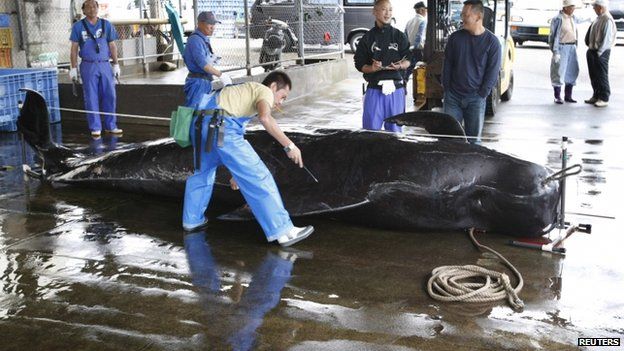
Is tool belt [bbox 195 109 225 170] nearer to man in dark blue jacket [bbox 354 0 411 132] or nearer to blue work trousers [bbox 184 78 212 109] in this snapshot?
man in dark blue jacket [bbox 354 0 411 132]

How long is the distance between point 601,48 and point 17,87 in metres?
10.4

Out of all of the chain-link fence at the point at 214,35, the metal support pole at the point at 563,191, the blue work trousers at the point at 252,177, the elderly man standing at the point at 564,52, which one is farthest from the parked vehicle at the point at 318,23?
the metal support pole at the point at 563,191

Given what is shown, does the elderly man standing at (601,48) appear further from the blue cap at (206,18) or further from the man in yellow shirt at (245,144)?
the man in yellow shirt at (245,144)

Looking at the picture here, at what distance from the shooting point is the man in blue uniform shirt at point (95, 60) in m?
10.8

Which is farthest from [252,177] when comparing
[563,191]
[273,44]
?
[273,44]

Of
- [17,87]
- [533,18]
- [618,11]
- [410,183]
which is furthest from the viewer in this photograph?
[618,11]

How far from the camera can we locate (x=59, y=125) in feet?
40.9

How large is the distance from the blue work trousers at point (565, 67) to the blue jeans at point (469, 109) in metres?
6.96

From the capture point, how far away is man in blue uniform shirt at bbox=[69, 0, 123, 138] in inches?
426

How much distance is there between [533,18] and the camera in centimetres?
2630

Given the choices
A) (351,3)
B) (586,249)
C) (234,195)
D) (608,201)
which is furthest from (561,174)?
(351,3)

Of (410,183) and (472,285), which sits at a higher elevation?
(410,183)

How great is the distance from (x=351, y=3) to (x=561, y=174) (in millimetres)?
21073

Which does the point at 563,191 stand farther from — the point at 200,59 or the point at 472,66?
the point at 200,59
